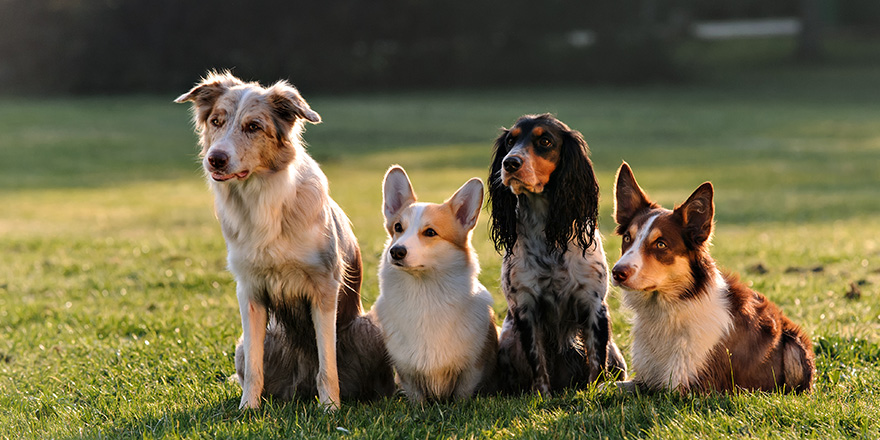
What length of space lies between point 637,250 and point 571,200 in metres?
0.59

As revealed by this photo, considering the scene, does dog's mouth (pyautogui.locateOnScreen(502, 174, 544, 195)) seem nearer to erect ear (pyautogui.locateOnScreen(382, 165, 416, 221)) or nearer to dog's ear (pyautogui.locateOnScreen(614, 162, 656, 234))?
dog's ear (pyautogui.locateOnScreen(614, 162, 656, 234))

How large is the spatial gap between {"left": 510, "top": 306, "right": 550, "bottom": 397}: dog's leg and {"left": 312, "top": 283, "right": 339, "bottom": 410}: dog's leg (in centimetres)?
117

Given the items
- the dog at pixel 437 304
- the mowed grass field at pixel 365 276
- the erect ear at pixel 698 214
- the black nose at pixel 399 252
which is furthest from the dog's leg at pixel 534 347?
the erect ear at pixel 698 214

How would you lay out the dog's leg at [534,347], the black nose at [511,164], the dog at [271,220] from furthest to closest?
the dog's leg at [534,347]
the black nose at [511,164]
the dog at [271,220]

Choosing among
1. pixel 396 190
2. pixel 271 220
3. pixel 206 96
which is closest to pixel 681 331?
pixel 396 190

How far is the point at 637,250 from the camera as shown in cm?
487

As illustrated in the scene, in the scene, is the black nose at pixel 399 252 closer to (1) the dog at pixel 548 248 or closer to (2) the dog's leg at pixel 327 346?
(2) the dog's leg at pixel 327 346

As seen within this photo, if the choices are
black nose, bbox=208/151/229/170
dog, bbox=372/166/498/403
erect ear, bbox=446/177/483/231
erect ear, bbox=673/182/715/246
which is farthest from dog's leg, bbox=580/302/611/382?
black nose, bbox=208/151/229/170

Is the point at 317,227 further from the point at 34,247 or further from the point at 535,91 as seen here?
the point at 535,91

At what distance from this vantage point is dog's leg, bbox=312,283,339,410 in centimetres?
518

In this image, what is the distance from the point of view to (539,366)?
5418 millimetres

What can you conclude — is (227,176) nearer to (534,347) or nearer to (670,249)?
(534,347)

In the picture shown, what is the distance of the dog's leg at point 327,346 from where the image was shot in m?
5.18

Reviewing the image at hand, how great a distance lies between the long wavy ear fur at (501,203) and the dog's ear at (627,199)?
26.3 inches
